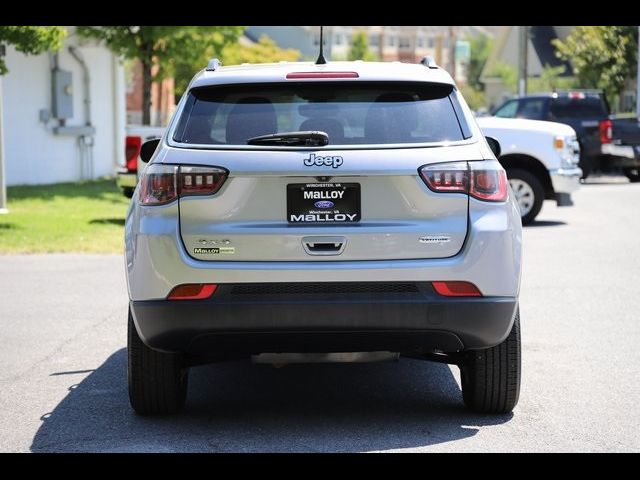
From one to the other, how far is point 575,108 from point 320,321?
21.5 metres

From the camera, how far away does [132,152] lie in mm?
16062

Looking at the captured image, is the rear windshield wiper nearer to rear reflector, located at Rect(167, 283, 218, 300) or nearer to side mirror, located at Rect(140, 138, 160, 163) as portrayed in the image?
rear reflector, located at Rect(167, 283, 218, 300)

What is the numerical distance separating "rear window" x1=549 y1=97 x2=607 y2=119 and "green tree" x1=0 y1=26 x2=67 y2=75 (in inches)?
527

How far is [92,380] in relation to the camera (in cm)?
723

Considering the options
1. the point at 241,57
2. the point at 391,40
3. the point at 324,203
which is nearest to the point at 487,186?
the point at 324,203

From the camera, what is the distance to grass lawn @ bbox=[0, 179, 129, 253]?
46.9 ft

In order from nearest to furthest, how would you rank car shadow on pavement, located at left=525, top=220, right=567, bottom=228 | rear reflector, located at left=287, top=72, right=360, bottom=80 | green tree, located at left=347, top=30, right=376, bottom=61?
rear reflector, located at left=287, top=72, right=360, bottom=80 → car shadow on pavement, located at left=525, top=220, right=567, bottom=228 → green tree, located at left=347, top=30, right=376, bottom=61

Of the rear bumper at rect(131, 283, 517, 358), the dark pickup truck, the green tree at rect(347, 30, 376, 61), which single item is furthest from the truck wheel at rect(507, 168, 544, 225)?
the green tree at rect(347, 30, 376, 61)

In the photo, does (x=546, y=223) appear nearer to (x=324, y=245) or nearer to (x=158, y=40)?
(x=324, y=245)
